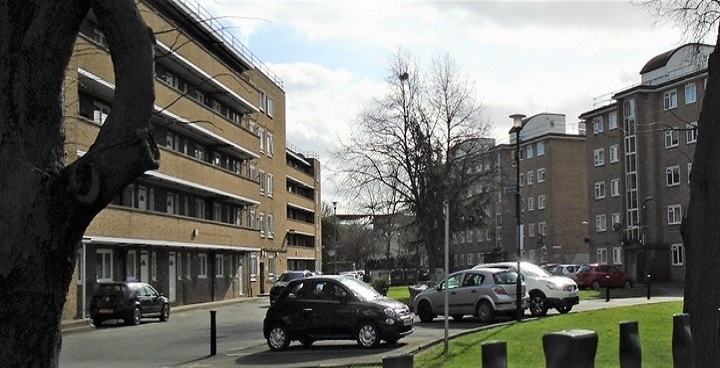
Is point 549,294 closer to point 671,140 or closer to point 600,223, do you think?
point 671,140

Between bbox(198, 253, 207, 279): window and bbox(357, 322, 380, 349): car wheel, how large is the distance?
1284 inches

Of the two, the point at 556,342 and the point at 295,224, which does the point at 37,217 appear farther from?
the point at 295,224

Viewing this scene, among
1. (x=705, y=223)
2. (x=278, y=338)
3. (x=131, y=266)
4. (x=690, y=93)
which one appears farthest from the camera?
(x=690, y=93)

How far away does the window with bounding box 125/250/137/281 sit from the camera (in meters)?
39.6

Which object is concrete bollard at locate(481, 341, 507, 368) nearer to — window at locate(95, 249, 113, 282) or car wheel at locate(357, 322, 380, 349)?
car wheel at locate(357, 322, 380, 349)

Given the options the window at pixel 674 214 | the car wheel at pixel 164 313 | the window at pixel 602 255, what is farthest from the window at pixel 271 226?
the car wheel at pixel 164 313

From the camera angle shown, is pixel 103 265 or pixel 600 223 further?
pixel 600 223

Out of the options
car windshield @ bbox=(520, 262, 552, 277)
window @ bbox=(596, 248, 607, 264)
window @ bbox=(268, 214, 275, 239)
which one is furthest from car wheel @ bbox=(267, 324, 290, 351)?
window @ bbox=(596, 248, 607, 264)

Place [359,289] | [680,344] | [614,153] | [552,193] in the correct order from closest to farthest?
[680,344] < [359,289] < [614,153] < [552,193]

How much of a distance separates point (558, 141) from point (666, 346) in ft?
243

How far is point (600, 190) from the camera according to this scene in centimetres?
7150

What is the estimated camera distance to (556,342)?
4.80 m

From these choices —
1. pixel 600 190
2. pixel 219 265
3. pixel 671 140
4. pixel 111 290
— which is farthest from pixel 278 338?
pixel 600 190

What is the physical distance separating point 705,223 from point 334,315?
11.7 metres
